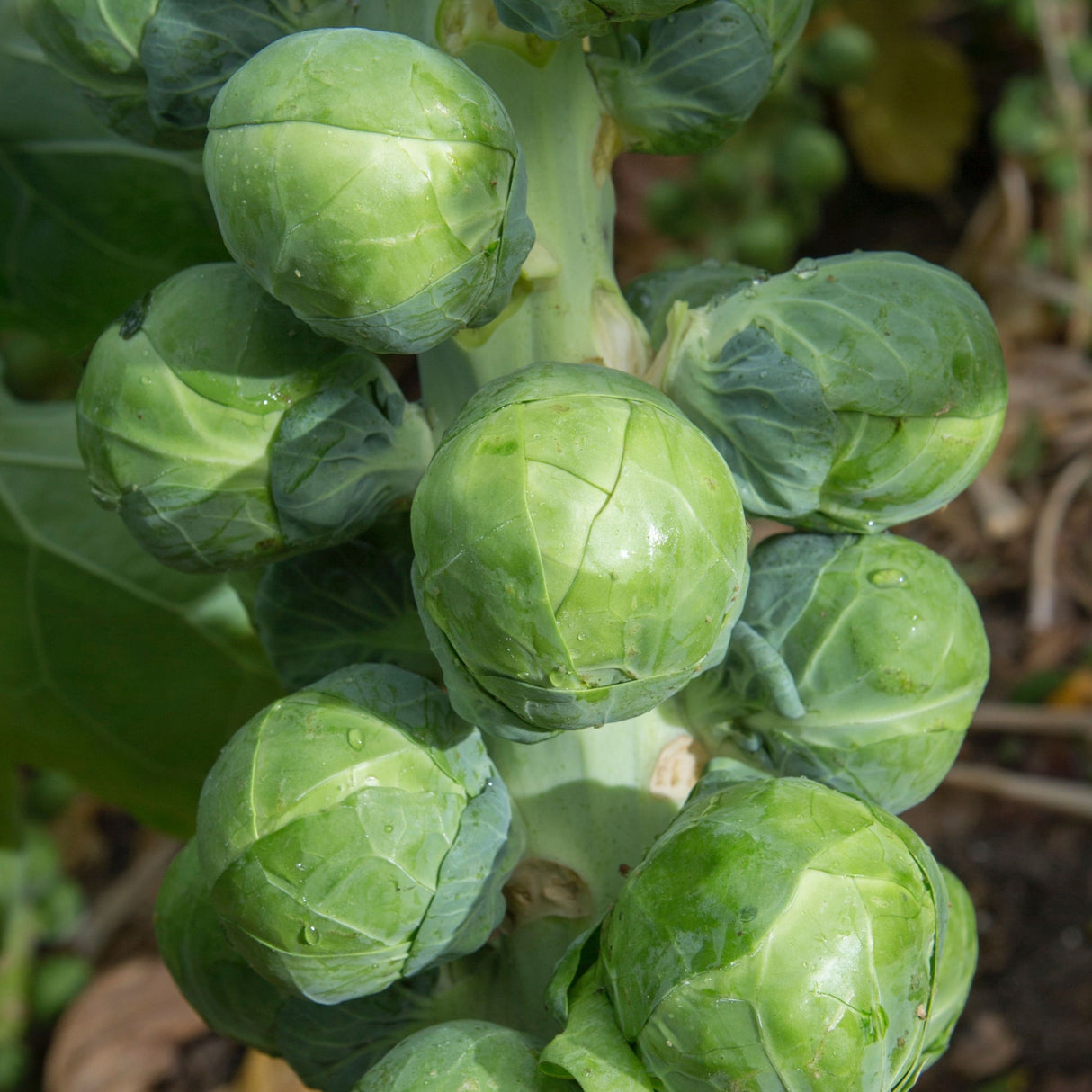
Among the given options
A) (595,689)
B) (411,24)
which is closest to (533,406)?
(595,689)

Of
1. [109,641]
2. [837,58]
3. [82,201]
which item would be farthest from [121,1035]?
[837,58]

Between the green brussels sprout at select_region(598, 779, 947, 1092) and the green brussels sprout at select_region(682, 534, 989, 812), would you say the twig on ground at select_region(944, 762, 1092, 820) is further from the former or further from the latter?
the green brussels sprout at select_region(598, 779, 947, 1092)

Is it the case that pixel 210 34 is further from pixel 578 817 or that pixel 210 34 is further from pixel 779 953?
pixel 779 953

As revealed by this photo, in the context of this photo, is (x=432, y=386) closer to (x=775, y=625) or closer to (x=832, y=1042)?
(x=775, y=625)

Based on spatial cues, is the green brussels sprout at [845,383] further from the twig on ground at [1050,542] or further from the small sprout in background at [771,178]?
the twig on ground at [1050,542]

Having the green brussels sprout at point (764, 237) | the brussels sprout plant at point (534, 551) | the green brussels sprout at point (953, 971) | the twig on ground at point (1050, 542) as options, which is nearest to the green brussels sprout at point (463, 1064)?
the brussels sprout plant at point (534, 551)
